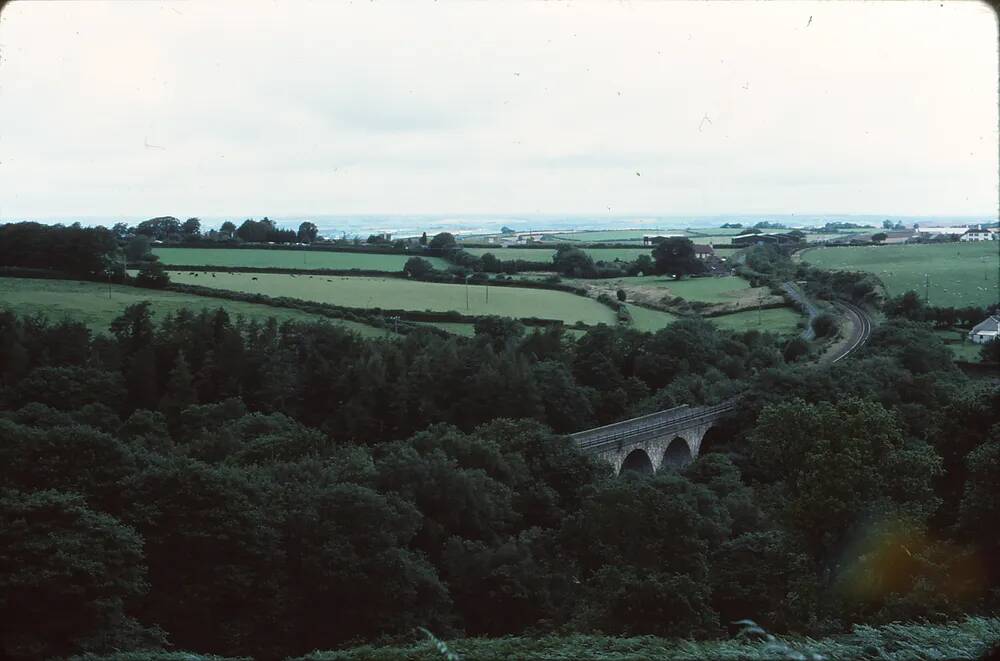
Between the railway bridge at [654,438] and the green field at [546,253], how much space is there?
77.8ft

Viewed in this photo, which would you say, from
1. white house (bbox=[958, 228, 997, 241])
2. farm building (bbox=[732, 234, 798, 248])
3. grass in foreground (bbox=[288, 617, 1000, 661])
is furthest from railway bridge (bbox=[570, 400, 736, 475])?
farm building (bbox=[732, 234, 798, 248])

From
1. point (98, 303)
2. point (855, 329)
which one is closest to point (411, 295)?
point (98, 303)

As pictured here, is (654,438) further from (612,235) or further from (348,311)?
(612,235)

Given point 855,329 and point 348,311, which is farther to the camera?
point 855,329

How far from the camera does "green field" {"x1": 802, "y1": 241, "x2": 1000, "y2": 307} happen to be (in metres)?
36.7

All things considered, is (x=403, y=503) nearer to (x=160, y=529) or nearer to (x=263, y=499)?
(x=263, y=499)

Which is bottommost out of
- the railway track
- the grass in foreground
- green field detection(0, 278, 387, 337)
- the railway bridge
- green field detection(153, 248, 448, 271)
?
the railway bridge

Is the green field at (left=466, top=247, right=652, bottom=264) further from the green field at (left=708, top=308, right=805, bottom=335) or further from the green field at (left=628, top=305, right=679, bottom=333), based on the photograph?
the green field at (left=708, top=308, right=805, bottom=335)

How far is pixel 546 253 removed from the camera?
5506 centimetres

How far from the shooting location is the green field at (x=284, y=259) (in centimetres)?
4319

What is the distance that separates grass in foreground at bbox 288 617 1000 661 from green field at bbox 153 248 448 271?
37697 millimetres

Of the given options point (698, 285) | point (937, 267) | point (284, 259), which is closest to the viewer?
point (937, 267)

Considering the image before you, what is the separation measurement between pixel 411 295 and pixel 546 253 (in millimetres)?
15423

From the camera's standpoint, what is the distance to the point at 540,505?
19625 millimetres
